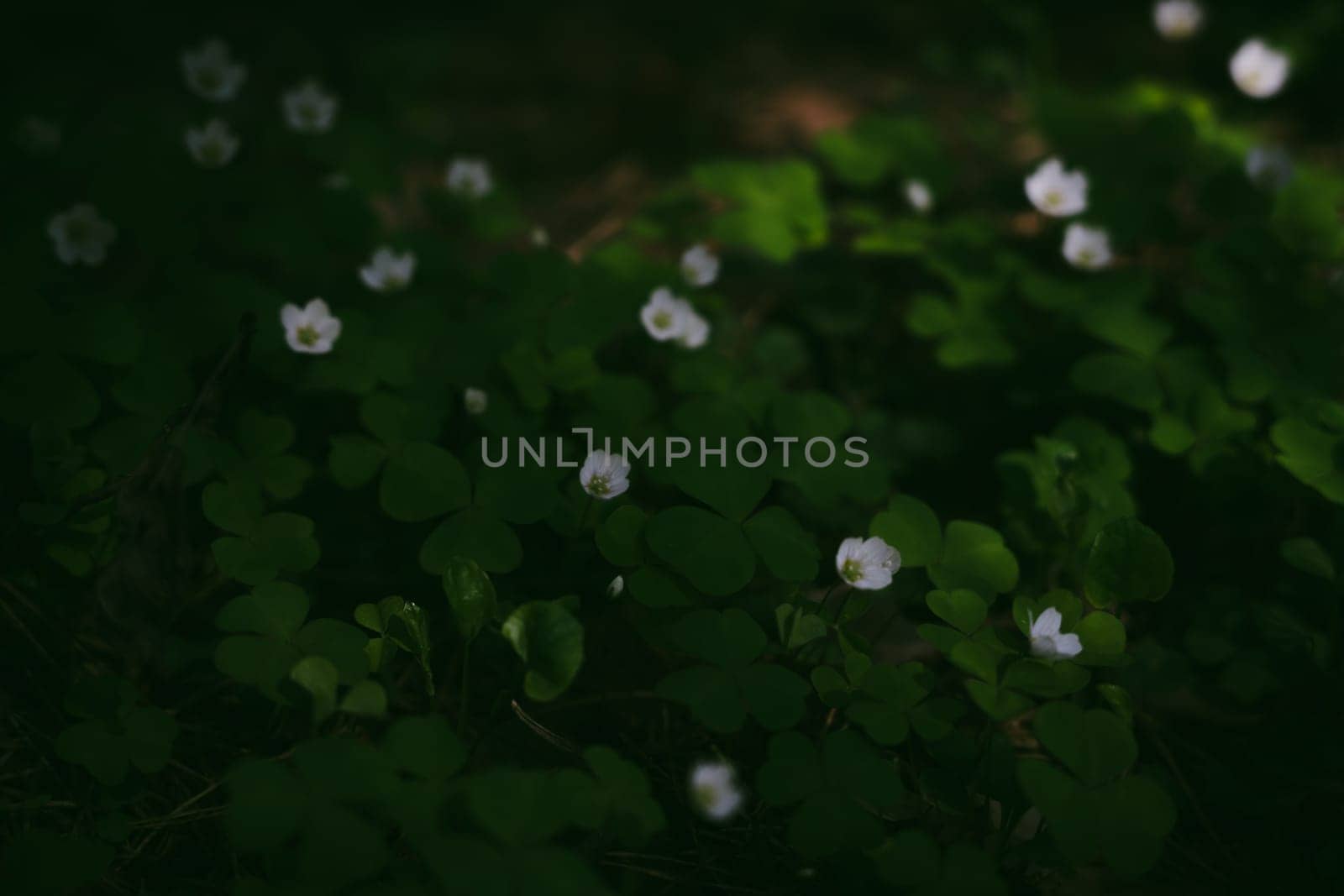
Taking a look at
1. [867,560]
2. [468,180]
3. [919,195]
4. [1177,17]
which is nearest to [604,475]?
[867,560]

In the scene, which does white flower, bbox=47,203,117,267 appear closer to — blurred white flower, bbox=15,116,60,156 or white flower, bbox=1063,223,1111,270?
blurred white flower, bbox=15,116,60,156

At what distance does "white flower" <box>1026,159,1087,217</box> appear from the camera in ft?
9.09

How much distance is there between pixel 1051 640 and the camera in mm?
1817

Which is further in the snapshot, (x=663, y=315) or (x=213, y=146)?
(x=213, y=146)

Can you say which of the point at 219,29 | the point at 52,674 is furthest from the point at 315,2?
the point at 52,674

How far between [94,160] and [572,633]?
7.07 feet

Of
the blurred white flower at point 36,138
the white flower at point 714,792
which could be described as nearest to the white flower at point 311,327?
the blurred white flower at point 36,138

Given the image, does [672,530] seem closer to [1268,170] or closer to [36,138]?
[1268,170]

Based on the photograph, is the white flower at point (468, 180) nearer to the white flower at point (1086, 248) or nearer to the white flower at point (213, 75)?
the white flower at point (213, 75)

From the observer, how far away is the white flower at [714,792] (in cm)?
169

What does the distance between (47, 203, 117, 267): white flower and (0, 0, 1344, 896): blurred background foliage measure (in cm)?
8

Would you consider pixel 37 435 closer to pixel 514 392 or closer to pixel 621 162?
pixel 514 392

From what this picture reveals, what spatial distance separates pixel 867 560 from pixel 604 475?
0.55 meters

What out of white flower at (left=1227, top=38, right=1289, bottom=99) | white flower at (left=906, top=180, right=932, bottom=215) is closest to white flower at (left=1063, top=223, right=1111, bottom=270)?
white flower at (left=906, top=180, right=932, bottom=215)
